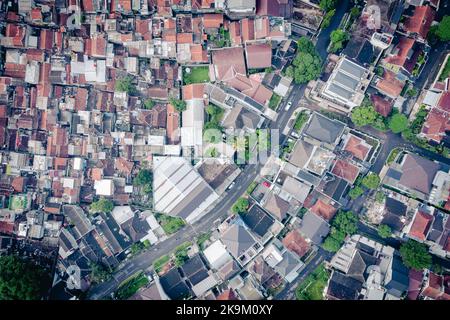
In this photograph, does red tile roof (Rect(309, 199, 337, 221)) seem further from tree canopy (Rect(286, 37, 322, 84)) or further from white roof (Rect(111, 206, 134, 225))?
white roof (Rect(111, 206, 134, 225))

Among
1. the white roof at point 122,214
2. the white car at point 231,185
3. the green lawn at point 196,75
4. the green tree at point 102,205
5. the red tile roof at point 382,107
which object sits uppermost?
the red tile roof at point 382,107

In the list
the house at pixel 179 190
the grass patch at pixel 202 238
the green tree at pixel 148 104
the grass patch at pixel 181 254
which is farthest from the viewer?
the green tree at pixel 148 104

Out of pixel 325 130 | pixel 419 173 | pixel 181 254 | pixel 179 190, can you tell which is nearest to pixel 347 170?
pixel 325 130

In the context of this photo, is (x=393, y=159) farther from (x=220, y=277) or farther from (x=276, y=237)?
(x=220, y=277)

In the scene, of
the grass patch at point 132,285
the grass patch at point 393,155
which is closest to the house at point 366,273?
the grass patch at point 393,155

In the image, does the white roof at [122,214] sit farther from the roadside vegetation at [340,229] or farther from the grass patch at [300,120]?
the roadside vegetation at [340,229]

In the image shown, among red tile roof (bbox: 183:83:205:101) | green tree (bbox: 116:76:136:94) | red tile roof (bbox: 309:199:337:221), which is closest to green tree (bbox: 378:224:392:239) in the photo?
red tile roof (bbox: 309:199:337:221)
